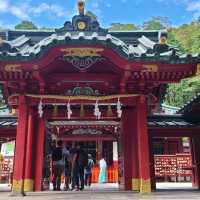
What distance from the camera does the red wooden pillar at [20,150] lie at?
9836 millimetres

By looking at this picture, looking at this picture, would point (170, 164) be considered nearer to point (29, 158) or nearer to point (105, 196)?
point (29, 158)

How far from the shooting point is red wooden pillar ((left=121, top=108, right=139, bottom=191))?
1119 cm

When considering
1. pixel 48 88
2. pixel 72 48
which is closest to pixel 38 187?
pixel 48 88

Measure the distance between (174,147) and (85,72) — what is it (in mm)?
16027

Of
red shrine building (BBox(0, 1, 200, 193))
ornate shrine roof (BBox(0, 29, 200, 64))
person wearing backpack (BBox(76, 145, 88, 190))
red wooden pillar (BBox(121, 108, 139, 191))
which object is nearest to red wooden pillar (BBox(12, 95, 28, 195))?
red shrine building (BBox(0, 1, 200, 193))

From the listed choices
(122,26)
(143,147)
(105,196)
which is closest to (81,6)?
(143,147)

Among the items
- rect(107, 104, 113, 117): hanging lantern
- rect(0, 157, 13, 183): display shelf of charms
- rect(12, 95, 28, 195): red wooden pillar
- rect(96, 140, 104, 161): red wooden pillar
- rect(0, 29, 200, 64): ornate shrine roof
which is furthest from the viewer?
rect(96, 140, 104, 161): red wooden pillar

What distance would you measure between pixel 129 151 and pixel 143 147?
1.36 metres

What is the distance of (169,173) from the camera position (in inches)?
834

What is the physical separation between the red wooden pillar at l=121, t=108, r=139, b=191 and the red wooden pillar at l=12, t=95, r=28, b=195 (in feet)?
11.0

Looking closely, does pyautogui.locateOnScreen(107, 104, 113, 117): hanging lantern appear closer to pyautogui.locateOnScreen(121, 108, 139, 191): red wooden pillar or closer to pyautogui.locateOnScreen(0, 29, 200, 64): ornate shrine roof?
pyautogui.locateOnScreen(121, 108, 139, 191): red wooden pillar

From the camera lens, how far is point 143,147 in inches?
402

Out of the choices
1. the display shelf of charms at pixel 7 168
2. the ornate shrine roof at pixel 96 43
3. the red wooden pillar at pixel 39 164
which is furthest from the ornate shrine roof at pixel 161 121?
the display shelf of charms at pixel 7 168

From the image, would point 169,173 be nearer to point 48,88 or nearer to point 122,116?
point 122,116
